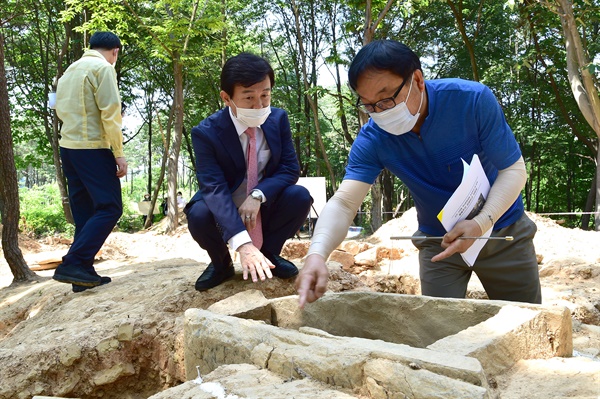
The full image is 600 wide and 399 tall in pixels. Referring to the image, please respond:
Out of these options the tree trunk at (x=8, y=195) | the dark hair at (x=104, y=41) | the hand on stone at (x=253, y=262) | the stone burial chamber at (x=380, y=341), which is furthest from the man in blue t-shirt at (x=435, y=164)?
the tree trunk at (x=8, y=195)

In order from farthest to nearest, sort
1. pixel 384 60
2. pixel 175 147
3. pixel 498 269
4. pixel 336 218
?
1. pixel 175 147
2. pixel 498 269
3. pixel 336 218
4. pixel 384 60

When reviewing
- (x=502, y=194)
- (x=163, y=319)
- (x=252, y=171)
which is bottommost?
(x=163, y=319)

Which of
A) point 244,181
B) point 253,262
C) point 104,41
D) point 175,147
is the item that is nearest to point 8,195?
point 104,41

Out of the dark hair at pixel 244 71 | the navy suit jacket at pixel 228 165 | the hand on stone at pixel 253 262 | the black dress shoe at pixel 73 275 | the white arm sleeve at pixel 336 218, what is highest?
the dark hair at pixel 244 71

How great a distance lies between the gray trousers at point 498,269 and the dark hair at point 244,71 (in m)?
1.31

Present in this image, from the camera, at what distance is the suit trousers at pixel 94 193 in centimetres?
436

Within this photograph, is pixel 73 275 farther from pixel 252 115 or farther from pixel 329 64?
pixel 329 64

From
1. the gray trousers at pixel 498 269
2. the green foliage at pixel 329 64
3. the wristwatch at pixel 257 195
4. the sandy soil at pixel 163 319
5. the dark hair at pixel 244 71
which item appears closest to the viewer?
the sandy soil at pixel 163 319

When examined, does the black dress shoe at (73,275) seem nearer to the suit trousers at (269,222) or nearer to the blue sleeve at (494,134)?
the suit trousers at (269,222)

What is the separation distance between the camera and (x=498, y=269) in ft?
9.59

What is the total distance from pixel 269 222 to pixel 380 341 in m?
1.75

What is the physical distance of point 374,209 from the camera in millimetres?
13805

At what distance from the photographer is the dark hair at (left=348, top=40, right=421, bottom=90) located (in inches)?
95.6

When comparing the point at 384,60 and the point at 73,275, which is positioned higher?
the point at 384,60
